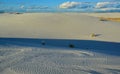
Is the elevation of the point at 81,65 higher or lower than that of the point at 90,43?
higher

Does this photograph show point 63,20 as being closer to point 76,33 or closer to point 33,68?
point 76,33

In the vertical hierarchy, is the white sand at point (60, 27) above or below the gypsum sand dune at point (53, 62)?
below

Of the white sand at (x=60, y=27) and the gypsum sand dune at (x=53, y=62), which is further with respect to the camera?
the white sand at (x=60, y=27)

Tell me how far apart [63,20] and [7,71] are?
17955 mm

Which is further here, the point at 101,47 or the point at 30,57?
the point at 101,47

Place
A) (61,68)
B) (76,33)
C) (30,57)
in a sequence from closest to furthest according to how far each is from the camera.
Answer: (61,68)
(30,57)
(76,33)

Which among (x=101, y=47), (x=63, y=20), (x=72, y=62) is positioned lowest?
(x=63, y=20)

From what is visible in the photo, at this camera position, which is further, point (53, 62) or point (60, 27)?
point (60, 27)

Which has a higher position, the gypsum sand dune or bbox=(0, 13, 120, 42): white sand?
the gypsum sand dune

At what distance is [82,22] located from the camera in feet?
81.5

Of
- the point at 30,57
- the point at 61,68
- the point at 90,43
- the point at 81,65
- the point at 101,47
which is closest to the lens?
the point at 61,68

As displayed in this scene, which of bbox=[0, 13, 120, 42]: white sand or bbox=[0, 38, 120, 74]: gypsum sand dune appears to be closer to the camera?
bbox=[0, 38, 120, 74]: gypsum sand dune

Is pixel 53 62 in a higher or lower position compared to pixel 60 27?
higher

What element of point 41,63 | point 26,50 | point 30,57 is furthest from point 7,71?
point 26,50
